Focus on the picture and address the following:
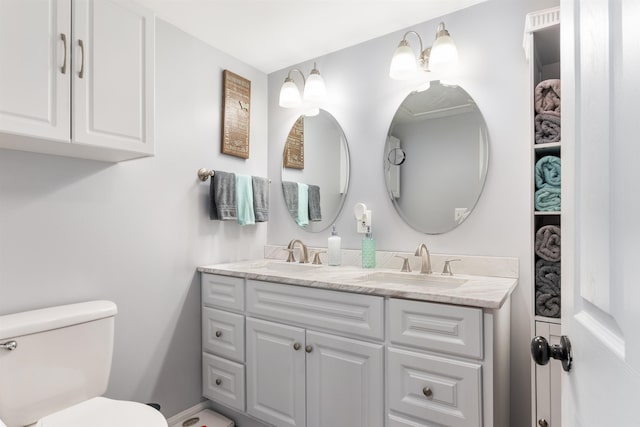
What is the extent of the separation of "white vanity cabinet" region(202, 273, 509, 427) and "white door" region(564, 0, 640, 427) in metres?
0.60

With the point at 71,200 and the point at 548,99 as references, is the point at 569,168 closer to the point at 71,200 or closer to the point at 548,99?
the point at 548,99

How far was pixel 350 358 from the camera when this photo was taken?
152 centimetres

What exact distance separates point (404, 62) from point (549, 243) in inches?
45.5

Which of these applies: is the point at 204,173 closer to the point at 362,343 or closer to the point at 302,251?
the point at 302,251

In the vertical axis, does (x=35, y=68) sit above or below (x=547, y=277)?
above

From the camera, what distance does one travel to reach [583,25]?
0.56 meters

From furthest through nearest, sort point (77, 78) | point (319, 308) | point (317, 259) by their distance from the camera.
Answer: point (317, 259)
point (319, 308)
point (77, 78)

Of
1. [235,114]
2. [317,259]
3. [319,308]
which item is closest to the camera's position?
[319,308]

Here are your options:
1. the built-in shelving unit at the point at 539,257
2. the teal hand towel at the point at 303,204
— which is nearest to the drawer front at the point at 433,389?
the built-in shelving unit at the point at 539,257

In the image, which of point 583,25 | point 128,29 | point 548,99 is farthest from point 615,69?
point 128,29

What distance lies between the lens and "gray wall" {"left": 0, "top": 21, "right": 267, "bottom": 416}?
1.49m

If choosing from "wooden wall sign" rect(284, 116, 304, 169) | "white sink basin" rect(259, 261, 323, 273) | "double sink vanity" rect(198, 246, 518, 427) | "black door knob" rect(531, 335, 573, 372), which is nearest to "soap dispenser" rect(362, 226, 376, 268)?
"double sink vanity" rect(198, 246, 518, 427)

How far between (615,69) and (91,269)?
77.7 inches

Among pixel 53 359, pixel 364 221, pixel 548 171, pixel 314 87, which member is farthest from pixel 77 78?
pixel 548 171
